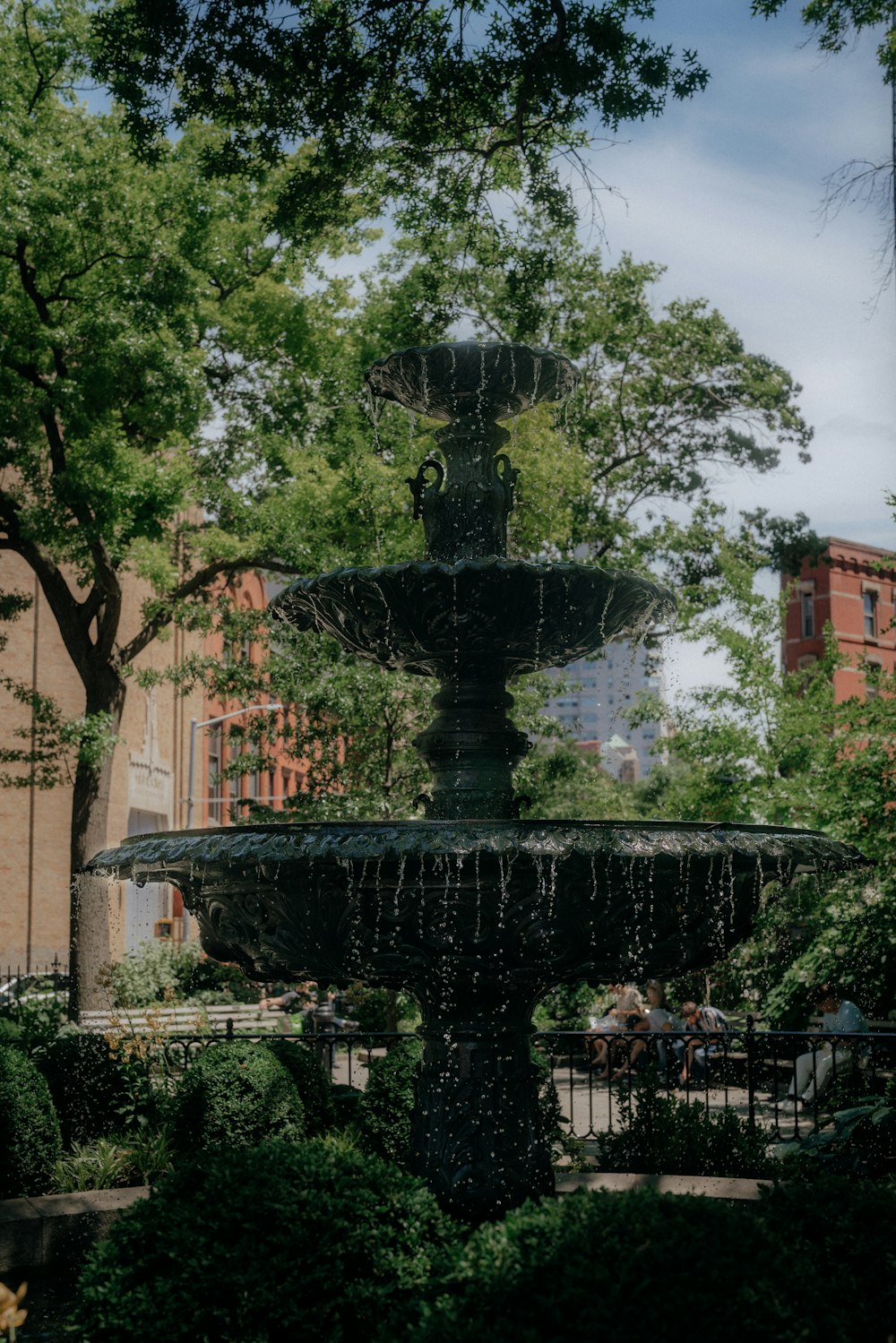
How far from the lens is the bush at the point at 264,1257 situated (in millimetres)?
4047

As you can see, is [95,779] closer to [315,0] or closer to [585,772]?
[585,772]

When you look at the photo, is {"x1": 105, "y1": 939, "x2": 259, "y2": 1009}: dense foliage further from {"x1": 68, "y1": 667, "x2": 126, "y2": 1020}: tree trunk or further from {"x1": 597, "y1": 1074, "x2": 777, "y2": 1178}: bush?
{"x1": 597, "y1": 1074, "x2": 777, "y2": 1178}: bush

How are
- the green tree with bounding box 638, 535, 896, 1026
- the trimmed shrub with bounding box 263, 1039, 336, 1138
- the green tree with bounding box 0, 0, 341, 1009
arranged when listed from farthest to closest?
1. the green tree with bounding box 0, 0, 341, 1009
2. the green tree with bounding box 638, 535, 896, 1026
3. the trimmed shrub with bounding box 263, 1039, 336, 1138

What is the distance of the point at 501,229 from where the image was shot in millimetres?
11195

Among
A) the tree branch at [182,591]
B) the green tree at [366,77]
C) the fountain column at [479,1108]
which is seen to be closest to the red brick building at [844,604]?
the tree branch at [182,591]

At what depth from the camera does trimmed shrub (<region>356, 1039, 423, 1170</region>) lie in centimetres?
795

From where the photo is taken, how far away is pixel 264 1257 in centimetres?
419

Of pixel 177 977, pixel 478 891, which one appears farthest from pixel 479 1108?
pixel 177 977

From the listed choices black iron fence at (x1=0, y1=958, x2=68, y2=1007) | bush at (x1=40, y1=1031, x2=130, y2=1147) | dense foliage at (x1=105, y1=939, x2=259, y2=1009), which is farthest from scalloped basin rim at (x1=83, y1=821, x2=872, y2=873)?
dense foliage at (x1=105, y1=939, x2=259, y2=1009)

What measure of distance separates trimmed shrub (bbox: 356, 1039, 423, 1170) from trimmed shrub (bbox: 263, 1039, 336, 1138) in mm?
622

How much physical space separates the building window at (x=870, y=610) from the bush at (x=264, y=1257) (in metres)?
44.8

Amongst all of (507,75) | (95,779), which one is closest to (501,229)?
(507,75)

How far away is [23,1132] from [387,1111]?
81.9 inches

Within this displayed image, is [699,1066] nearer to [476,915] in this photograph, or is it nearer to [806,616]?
[476,915]
